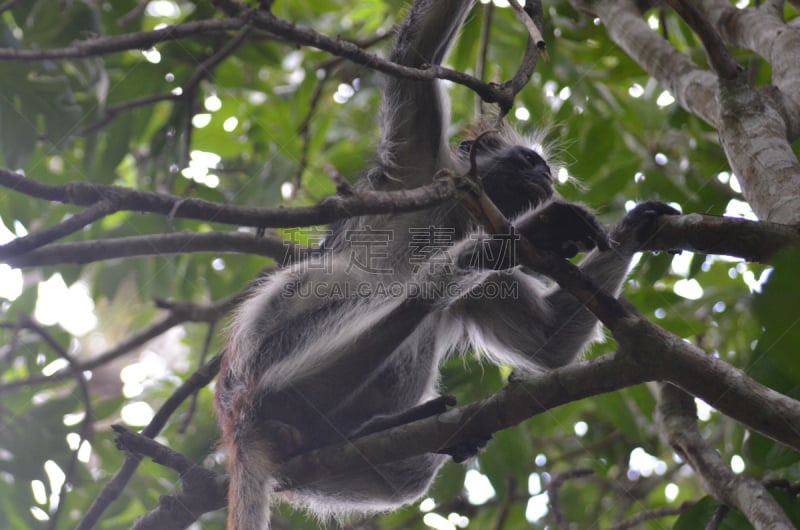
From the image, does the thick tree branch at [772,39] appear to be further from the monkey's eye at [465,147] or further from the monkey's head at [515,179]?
the monkey's eye at [465,147]

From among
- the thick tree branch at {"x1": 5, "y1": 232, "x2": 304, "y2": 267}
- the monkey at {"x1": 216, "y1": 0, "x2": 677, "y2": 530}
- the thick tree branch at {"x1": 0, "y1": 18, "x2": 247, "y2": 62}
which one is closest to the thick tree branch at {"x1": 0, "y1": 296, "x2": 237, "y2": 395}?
the thick tree branch at {"x1": 5, "y1": 232, "x2": 304, "y2": 267}

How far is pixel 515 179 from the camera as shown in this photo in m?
4.19

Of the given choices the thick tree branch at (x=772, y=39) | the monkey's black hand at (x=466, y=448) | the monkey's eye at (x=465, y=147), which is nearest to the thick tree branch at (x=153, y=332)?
the monkey's eye at (x=465, y=147)

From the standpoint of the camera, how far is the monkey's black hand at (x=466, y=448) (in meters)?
3.23

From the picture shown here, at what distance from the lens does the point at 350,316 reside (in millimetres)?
3668

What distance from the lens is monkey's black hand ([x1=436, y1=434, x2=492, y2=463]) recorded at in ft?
10.6

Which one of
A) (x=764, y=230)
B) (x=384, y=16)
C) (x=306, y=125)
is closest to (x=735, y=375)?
(x=764, y=230)

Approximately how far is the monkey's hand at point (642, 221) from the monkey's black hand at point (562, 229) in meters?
0.18

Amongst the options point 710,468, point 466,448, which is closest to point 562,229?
point 466,448

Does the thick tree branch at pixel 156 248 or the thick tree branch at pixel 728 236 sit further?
the thick tree branch at pixel 156 248

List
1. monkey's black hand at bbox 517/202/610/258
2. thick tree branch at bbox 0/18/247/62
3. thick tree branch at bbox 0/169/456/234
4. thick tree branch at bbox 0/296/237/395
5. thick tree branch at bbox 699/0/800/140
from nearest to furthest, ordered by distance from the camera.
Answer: thick tree branch at bbox 0/169/456/234
monkey's black hand at bbox 517/202/610/258
thick tree branch at bbox 699/0/800/140
thick tree branch at bbox 0/18/247/62
thick tree branch at bbox 0/296/237/395

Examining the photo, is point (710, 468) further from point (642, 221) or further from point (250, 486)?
point (250, 486)

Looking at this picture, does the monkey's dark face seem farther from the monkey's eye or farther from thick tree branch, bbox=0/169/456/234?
thick tree branch, bbox=0/169/456/234

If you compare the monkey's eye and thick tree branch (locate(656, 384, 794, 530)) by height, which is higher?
the monkey's eye
